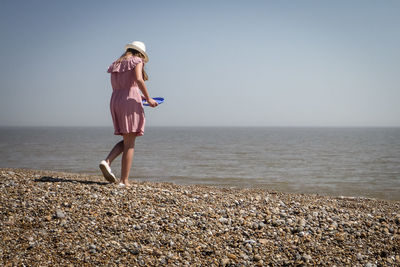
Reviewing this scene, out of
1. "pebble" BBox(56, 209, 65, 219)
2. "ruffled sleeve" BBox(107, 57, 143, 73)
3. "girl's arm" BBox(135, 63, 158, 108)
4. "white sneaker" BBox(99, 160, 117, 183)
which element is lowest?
"pebble" BBox(56, 209, 65, 219)

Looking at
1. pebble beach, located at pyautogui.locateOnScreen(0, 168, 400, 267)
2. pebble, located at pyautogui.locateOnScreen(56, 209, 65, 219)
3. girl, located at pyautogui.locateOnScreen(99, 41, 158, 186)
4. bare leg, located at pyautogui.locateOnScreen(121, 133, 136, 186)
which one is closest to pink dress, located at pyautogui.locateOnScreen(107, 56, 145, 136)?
girl, located at pyautogui.locateOnScreen(99, 41, 158, 186)

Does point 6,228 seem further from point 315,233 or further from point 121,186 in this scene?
point 315,233

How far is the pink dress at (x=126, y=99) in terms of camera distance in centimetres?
599

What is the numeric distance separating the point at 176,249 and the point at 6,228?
2360mm

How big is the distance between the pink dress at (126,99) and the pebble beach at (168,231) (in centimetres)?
125

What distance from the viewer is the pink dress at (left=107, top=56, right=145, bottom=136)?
5.99 meters

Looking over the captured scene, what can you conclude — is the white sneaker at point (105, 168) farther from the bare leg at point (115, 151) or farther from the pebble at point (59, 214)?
the pebble at point (59, 214)

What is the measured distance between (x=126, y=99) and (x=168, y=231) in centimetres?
275

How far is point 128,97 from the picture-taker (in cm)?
605

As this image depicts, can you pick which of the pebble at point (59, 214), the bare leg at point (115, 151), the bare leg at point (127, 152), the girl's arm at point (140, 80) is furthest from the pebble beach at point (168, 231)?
the girl's arm at point (140, 80)

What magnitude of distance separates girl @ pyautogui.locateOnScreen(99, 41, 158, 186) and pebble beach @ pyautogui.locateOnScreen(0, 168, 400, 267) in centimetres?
79

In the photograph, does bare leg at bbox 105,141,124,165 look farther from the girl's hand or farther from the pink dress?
the girl's hand

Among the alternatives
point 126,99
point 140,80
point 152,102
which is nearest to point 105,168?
point 126,99

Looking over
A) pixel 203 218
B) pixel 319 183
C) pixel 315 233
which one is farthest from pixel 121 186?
pixel 319 183
